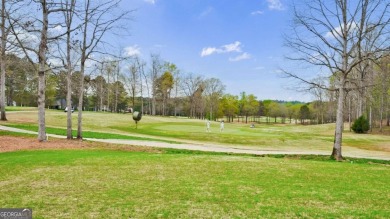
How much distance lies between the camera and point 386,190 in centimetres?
850

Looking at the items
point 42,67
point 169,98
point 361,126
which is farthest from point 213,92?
point 42,67

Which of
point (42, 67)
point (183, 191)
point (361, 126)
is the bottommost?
point (183, 191)

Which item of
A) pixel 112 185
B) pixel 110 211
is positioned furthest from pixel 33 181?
pixel 110 211

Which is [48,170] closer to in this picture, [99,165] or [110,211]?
[99,165]

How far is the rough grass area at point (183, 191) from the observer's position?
6023 mm

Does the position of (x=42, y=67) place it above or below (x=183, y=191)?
above

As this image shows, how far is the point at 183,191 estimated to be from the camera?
24.2 feet

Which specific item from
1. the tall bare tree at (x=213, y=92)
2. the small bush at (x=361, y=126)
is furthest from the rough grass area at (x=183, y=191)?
the tall bare tree at (x=213, y=92)

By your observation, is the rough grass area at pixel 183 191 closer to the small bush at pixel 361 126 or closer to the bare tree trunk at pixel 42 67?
the bare tree trunk at pixel 42 67

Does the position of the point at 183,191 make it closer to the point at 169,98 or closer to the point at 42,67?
the point at 42,67

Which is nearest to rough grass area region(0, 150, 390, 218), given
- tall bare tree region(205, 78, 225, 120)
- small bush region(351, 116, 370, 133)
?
small bush region(351, 116, 370, 133)

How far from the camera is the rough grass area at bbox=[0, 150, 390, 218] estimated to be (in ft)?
19.8

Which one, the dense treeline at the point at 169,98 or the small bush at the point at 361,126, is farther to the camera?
the dense treeline at the point at 169,98

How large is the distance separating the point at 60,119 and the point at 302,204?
42.5 m
